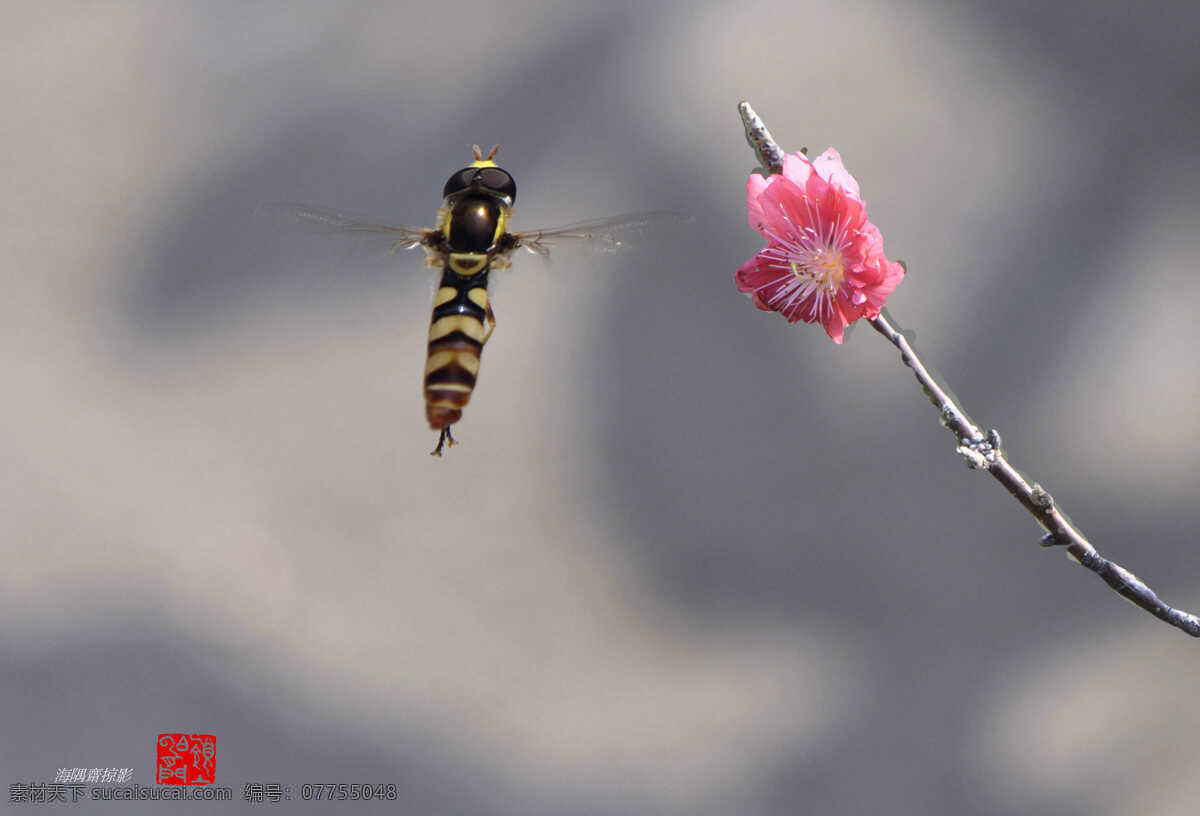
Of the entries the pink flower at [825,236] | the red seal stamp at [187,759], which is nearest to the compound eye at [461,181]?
the pink flower at [825,236]

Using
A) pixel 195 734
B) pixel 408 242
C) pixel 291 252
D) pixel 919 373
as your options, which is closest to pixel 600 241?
pixel 408 242

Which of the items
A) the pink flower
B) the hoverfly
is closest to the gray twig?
the pink flower

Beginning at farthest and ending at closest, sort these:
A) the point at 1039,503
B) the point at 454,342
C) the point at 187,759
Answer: the point at 187,759
the point at 454,342
the point at 1039,503

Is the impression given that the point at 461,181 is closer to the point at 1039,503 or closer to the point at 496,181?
the point at 496,181

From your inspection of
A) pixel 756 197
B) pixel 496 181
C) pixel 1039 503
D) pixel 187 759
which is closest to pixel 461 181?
pixel 496 181

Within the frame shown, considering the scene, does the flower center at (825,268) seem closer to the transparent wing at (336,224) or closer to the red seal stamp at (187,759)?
the transparent wing at (336,224)
